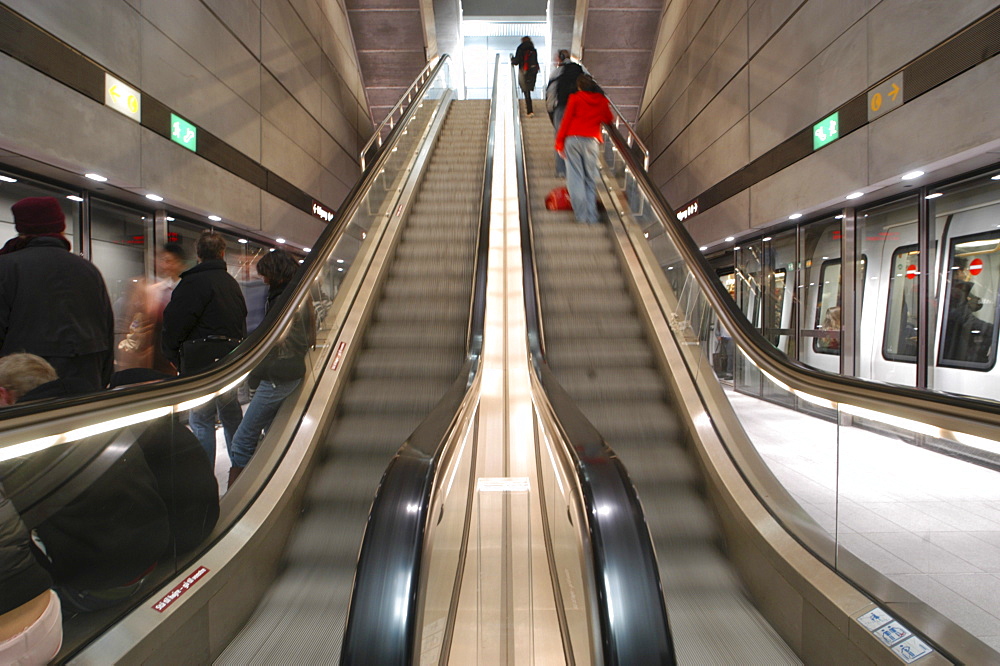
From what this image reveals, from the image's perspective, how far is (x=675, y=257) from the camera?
4617mm

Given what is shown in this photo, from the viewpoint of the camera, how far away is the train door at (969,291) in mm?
4910

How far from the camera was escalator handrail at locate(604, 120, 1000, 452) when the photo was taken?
5.45ft

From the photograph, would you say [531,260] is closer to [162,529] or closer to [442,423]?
[442,423]

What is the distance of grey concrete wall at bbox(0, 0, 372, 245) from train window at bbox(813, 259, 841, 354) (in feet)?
25.6

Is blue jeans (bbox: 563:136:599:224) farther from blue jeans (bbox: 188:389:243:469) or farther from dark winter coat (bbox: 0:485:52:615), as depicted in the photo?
dark winter coat (bbox: 0:485:52:615)

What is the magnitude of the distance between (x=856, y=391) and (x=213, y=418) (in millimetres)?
2668

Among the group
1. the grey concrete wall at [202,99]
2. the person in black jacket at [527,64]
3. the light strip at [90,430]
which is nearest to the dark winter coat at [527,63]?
the person in black jacket at [527,64]

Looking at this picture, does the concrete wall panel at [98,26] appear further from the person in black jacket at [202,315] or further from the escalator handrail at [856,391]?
the escalator handrail at [856,391]

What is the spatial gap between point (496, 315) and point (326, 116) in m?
8.00

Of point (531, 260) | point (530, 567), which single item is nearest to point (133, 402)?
point (530, 567)

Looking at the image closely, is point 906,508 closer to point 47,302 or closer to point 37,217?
point 47,302

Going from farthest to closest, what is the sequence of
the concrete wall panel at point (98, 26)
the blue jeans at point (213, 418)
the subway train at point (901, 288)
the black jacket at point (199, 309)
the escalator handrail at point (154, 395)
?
1. the subway train at point (901, 288)
2. the concrete wall panel at point (98, 26)
3. the black jacket at point (199, 309)
4. the blue jeans at point (213, 418)
5. the escalator handrail at point (154, 395)

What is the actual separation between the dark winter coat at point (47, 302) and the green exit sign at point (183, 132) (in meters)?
3.64

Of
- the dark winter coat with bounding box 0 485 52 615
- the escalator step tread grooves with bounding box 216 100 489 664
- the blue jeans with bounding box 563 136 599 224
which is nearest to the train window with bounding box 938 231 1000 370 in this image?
the blue jeans with bounding box 563 136 599 224
